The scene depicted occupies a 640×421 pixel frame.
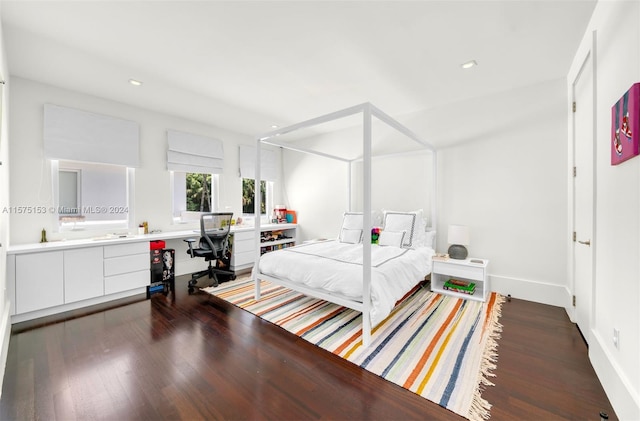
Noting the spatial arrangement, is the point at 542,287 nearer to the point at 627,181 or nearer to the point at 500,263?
the point at 500,263

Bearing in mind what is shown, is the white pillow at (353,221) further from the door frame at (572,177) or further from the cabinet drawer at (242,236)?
the door frame at (572,177)

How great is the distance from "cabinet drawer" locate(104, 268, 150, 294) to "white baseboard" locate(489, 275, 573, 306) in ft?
15.4

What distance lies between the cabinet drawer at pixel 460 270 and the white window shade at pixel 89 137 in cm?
458

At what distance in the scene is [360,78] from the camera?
3.01 meters

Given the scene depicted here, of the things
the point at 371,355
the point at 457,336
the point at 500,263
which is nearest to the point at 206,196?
the point at 371,355

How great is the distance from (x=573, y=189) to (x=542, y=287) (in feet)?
4.00

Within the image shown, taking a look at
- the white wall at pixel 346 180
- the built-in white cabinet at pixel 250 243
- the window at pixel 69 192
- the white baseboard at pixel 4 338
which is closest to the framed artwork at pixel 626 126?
the white wall at pixel 346 180

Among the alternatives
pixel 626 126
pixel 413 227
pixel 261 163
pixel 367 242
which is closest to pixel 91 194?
pixel 261 163

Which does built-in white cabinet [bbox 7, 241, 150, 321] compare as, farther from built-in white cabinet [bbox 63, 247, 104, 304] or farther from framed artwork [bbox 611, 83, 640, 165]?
framed artwork [bbox 611, 83, 640, 165]

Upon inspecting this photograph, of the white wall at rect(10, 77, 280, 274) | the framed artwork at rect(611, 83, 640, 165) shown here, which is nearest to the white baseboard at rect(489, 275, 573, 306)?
the framed artwork at rect(611, 83, 640, 165)

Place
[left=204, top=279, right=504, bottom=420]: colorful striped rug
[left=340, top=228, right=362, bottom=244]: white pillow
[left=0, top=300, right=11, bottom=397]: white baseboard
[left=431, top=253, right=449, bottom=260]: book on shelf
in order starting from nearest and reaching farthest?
[left=204, top=279, right=504, bottom=420]: colorful striped rug → [left=0, top=300, right=11, bottom=397]: white baseboard → [left=431, top=253, right=449, bottom=260]: book on shelf → [left=340, top=228, right=362, bottom=244]: white pillow

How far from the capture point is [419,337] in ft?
7.68

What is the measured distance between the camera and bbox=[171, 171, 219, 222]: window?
4.40 metres

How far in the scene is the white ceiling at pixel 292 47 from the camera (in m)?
1.97
